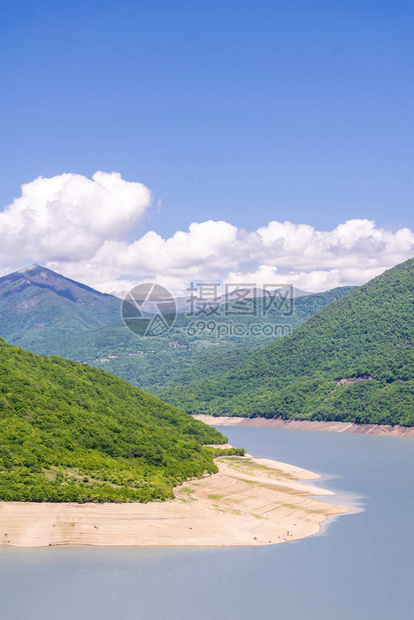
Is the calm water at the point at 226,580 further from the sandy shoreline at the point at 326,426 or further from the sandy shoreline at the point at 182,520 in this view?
the sandy shoreline at the point at 326,426

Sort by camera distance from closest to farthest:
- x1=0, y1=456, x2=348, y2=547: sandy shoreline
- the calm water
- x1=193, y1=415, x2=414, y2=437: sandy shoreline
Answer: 1. the calm water
2. x1=0, y1=456, x2=348, y2=547: sandy shoreline
3. x1=193, y1=415, x2=414, y2=437: sandy shoreline

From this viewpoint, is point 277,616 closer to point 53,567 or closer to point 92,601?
point 92,601

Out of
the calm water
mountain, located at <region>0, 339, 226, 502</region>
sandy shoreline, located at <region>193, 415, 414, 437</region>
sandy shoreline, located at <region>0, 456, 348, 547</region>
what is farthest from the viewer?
sandy shoreline, located at <region>193, 415, 414, 437</region>

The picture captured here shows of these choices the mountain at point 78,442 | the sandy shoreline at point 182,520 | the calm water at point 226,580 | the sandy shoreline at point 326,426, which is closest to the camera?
the calm water at point 226,580

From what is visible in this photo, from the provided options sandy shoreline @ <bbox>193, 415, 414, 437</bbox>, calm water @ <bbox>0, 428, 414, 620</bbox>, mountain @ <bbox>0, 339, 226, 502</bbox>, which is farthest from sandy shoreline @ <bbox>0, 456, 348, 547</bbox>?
sandy shoreline @ <bbox>193, 415, 414, 437</bbox>

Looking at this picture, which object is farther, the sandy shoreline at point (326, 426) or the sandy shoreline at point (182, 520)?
the sandy shoreline at point (326, 426)

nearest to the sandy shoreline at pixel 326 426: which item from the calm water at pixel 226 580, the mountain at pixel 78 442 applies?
the mountain at pixel 78 442

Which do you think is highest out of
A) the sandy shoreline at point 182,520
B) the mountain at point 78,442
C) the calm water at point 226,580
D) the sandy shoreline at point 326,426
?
the mountain at point 78,442

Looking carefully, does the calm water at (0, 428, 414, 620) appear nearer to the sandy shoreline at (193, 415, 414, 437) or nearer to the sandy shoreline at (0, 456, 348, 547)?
the sandy shoreline at (0, 456, 348, 547)
